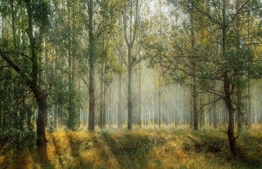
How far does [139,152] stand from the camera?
18.7 m

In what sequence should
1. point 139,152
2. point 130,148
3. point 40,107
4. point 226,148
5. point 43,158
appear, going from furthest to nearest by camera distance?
1. point 130,148
2. point 139,152
3. point 40,107
4. point 226,148
5. point 43,158

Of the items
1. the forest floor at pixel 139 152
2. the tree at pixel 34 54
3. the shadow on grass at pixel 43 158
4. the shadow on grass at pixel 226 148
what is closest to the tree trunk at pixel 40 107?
the tree at pixel 34 54

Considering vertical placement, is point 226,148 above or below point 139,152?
above

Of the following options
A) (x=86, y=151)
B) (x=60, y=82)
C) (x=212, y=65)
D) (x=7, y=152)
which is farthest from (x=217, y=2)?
(x=7, y=152)

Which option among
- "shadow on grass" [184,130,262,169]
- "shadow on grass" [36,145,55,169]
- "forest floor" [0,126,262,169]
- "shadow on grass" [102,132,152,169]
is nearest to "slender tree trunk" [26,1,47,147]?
"shadow on grass" [36,145,55,169]

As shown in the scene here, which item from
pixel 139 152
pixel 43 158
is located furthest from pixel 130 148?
pixel 43 158

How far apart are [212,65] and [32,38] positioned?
11.0m

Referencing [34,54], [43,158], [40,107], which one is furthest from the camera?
[40,107]

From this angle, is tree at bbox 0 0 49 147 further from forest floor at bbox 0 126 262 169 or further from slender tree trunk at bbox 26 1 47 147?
forest floor at bbox 0 126 262 169

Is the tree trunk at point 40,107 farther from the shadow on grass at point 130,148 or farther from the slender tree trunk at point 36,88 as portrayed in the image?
the shadow on grass at point 130,148

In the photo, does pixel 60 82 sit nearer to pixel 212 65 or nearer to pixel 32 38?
pixel 32 38

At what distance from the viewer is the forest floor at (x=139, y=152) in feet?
53.4

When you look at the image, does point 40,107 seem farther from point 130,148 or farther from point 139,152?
point 139,152

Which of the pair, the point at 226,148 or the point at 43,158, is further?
the point at 226,148
